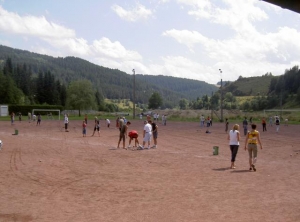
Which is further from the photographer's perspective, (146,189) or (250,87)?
(250,87)

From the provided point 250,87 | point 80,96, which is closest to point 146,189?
point 80,96

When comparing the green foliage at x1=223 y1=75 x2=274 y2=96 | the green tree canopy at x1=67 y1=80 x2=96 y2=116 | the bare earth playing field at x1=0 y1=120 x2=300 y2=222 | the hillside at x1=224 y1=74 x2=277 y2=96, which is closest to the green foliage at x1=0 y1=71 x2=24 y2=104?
the green tree canopy at x1=67 y1=80 x2=96 y2=116

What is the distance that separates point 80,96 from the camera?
10575 cm

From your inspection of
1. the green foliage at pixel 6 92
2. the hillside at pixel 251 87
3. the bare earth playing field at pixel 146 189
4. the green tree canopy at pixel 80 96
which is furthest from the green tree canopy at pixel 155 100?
the bare earth playing field at pixel 146 189

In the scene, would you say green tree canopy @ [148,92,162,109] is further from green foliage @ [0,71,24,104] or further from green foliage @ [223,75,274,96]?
green foliage @ [0,71,24,104]

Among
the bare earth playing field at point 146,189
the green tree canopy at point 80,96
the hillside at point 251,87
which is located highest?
the hillside at point 251,87

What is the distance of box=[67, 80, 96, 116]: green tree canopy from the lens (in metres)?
105

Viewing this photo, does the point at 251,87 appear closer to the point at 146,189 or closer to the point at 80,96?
the point at 80,96

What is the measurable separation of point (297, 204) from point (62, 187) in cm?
582

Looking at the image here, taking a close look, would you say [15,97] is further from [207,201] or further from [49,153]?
[207,201]

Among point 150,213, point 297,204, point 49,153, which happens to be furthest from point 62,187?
point 49,153

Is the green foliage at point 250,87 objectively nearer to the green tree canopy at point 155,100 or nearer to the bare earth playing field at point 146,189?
the green tree canopy at point 155,100

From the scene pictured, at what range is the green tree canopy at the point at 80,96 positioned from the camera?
104812mm

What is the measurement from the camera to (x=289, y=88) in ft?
452
